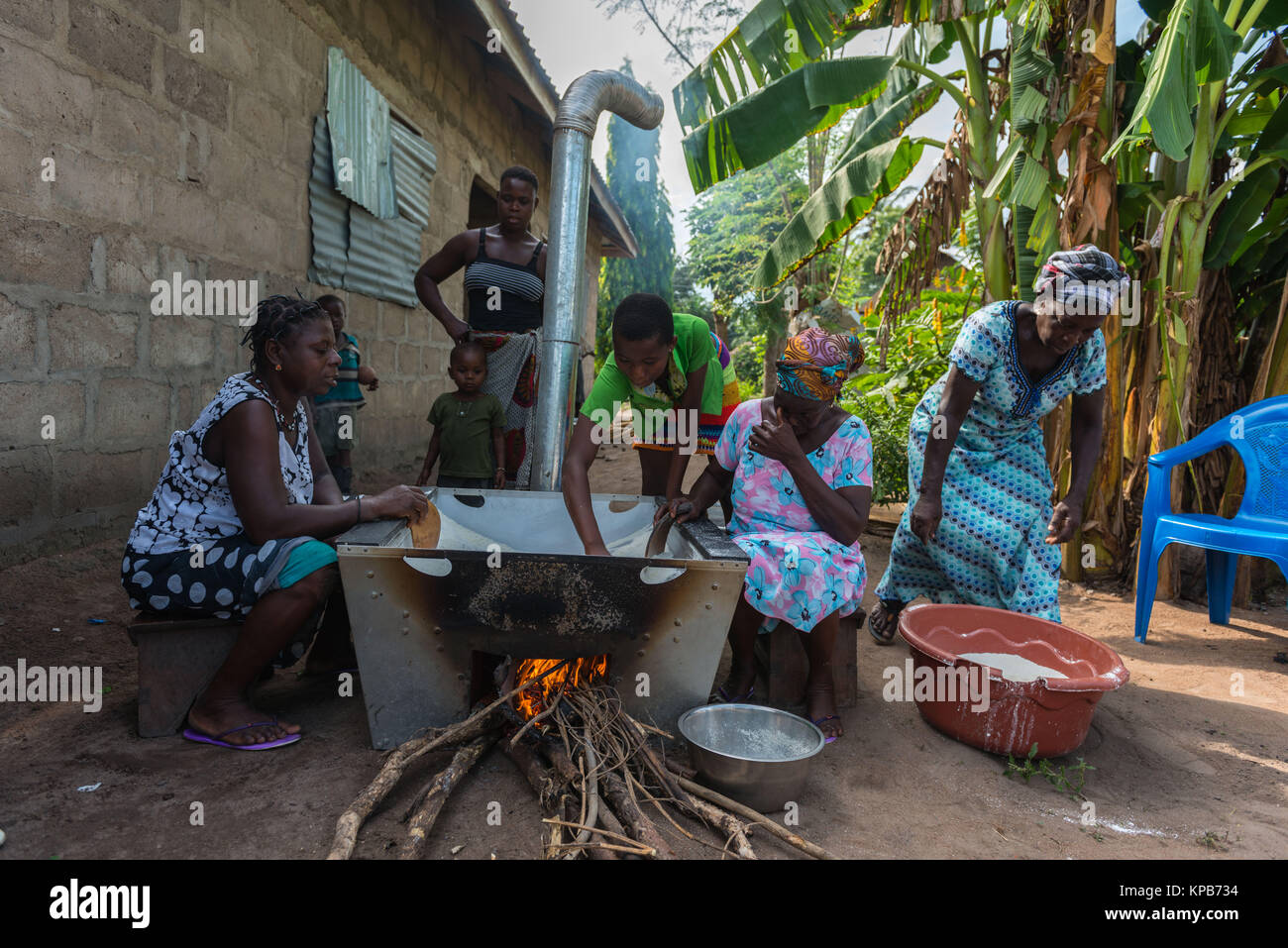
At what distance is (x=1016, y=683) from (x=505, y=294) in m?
3.15

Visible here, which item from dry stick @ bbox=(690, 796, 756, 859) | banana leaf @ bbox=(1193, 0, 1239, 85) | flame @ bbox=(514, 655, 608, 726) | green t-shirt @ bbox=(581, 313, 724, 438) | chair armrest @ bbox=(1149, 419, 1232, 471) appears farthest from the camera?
chair armrest @ bbox=(1149, 419, 1232, 471)

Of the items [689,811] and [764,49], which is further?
[764,49]

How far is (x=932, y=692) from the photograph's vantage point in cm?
274

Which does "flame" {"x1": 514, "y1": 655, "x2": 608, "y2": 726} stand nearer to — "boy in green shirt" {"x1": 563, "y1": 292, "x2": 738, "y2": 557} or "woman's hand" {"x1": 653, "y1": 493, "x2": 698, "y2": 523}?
"boy in green shirt" {"x1": 563, "y1": 292, "x2": 738, "y2": 557}

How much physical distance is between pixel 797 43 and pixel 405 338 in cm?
349

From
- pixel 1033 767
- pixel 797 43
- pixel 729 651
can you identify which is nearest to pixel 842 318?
pixel 797 43

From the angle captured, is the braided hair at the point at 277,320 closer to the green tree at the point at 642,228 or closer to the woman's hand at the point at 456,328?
the woman's hand at the point at 456,328

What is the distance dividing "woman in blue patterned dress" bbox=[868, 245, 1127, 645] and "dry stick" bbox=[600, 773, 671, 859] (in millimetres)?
1807

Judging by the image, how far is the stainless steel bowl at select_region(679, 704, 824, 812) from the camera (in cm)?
212

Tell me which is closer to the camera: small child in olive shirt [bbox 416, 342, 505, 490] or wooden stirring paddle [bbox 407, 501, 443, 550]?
wooden stirring paddle [bbox 407, 501, 443, 550]

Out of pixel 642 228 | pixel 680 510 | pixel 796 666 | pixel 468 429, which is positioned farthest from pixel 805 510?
pixel 642 228

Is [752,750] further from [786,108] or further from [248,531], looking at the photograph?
[786,108]

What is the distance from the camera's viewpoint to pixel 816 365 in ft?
8.58

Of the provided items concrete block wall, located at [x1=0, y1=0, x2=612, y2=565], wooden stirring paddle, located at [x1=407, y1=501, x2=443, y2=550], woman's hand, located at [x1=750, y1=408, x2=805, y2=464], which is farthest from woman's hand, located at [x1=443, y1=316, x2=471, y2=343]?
woman's hand, located at [x1=750, y1=408, x2=805, y2=464]
